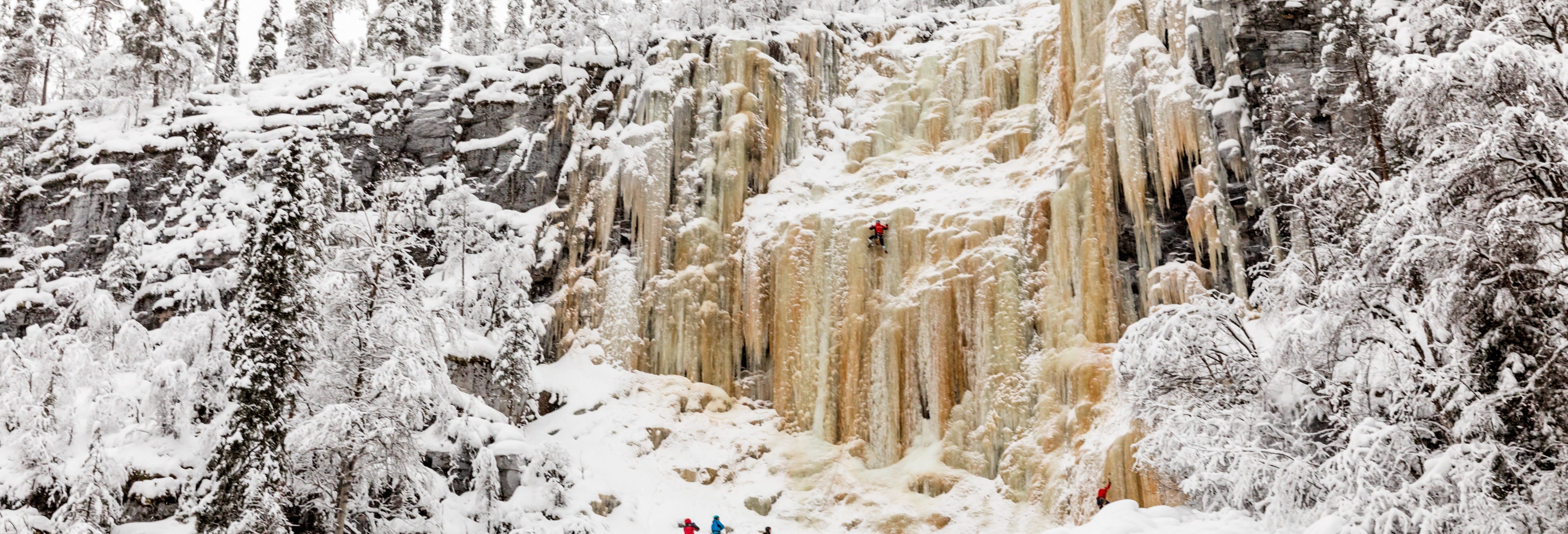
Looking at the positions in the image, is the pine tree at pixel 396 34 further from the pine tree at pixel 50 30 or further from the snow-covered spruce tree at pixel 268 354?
the snow-covered spruce tree at pixel 268 354

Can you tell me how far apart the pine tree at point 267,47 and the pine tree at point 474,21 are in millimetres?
7162

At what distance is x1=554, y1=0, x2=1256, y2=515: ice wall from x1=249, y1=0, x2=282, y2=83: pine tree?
2042 cm

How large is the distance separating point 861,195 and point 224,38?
3215 cm

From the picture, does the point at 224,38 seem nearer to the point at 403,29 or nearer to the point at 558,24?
the point at 403,29

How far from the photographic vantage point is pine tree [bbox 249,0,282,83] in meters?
41.5

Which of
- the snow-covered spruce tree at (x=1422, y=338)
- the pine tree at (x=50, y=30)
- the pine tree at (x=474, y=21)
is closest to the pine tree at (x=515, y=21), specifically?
the pine tree at (x=474, y=21)

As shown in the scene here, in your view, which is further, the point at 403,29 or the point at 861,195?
the point at 403,29

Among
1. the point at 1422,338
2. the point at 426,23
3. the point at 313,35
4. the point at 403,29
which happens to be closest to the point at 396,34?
the point at 403,29

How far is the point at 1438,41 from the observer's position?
612 inches

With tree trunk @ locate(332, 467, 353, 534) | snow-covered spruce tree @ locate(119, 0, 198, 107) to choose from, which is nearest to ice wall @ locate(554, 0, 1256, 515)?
tree trunk @ locate(332, 467, 353, 534)

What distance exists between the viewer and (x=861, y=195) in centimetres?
2566

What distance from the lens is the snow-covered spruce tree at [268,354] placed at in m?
15.0

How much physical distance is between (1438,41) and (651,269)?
17012mm

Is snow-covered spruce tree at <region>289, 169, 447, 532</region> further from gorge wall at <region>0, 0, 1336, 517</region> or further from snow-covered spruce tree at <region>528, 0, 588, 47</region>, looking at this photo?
snow-covered spruce tree at <region>528, 0, 588, 47</region>
